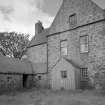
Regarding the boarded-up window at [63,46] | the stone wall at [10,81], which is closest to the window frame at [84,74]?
the boarded-up window at [63,46]

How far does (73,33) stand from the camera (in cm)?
1953

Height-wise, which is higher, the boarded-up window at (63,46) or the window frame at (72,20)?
the window frame at (72,20)

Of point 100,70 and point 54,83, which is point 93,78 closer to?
point 100,70

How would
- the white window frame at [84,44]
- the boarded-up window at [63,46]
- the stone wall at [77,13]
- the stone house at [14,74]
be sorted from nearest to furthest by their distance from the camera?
the stone wall at [77,13]
the white window frame at [84,44]
the stone house at [14,74]
the boarded-up window at [63,46]

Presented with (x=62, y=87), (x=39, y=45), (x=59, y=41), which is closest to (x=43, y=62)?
(x=39, y=45)

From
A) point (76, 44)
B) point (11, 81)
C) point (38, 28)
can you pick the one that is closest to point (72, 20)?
point (76, 44)

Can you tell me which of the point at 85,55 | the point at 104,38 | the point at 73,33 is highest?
the point at 73,33

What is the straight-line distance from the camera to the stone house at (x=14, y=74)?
1930 cm

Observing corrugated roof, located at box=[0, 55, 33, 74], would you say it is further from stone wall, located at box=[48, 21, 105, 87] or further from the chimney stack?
the chimney stack

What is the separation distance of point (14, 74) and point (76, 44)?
32.5 ft

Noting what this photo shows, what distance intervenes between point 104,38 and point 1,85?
14.4m

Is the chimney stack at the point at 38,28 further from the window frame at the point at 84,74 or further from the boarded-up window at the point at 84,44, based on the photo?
the window frame at the point at 84,74

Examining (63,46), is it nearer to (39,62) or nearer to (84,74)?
(84,74)

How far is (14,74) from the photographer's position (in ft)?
67.6
